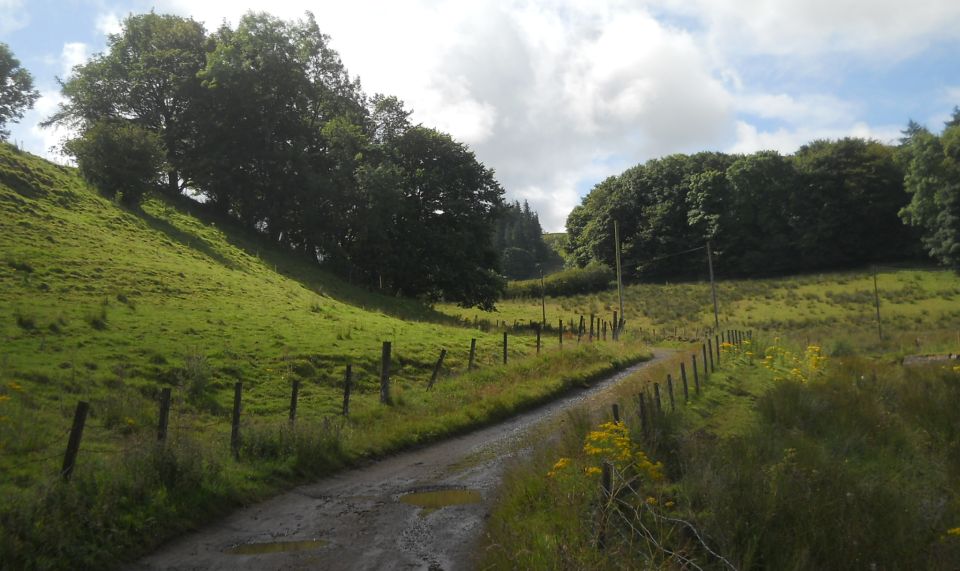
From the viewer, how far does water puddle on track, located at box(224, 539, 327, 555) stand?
8.77 m

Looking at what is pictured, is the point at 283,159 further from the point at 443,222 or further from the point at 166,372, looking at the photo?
the point at 166,372

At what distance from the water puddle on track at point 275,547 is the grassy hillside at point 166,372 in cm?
130

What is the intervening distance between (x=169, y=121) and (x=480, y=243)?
2442 cm

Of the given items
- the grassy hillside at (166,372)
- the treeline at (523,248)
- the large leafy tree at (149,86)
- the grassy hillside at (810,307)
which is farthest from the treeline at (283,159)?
the treeline at (523,248)

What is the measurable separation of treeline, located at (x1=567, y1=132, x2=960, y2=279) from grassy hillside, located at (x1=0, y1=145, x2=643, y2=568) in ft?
180

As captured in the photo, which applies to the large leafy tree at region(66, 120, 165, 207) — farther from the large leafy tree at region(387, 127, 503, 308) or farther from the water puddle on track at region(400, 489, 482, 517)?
the water puddle on track at region(400, 489, 482, 517)

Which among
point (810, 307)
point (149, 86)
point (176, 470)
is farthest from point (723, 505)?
point (810, 307)

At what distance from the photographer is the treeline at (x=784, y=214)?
7975 centimetres

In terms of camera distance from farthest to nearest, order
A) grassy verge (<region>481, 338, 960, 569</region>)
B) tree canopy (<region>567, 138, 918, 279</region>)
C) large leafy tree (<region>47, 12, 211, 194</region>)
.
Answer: tree canopy (<region>567, 138, 918, 279</region>), large leafy tree (<region>47, 12, 211, 194</region>), grassy verge (<region>481, 338, 960, 569</region>)

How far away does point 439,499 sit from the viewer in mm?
10992

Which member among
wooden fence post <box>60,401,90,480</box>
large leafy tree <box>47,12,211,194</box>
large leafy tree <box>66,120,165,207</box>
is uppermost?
large leafy tree <box>47,12,211,194</box>

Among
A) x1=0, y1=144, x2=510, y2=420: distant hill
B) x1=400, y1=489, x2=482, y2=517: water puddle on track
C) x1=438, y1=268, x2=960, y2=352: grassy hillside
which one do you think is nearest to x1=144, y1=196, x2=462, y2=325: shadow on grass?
x1=0, y1=144, x2=510, y2=420: distant hill

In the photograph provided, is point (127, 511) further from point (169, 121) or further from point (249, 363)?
point (169, 121)

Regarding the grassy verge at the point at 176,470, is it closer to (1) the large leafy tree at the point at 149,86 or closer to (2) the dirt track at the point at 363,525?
(2) the dirt track at the point at 363,525
